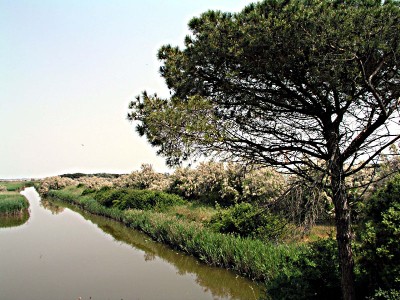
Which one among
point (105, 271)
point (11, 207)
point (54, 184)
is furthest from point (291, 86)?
point (54, 184)

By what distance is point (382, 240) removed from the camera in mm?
4191

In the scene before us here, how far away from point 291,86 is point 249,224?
280 inches

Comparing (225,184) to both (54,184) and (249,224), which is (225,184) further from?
(54,184)

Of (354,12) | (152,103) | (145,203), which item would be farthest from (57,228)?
(354,12)

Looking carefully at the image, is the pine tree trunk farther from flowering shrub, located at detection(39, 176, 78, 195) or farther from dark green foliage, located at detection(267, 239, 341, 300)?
flowering shrub, located at detection(39, 176, 78, 195)

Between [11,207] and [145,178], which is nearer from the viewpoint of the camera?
[11,207]

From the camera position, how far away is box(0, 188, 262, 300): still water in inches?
342

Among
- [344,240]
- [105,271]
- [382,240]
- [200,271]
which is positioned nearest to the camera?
[382,240]

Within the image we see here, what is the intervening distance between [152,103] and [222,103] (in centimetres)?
125

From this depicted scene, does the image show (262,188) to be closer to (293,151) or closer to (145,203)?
(145,203)

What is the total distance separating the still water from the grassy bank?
34 centimetres

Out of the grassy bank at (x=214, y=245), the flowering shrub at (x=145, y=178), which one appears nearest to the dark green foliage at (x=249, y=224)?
the grassy bank at (x=214, y=245)

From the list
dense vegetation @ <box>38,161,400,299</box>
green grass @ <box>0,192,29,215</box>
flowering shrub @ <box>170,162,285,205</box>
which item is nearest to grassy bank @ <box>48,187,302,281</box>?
dense vegetation @ <box>38,161,400,299</box>

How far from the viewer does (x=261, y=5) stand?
464 centimetres
